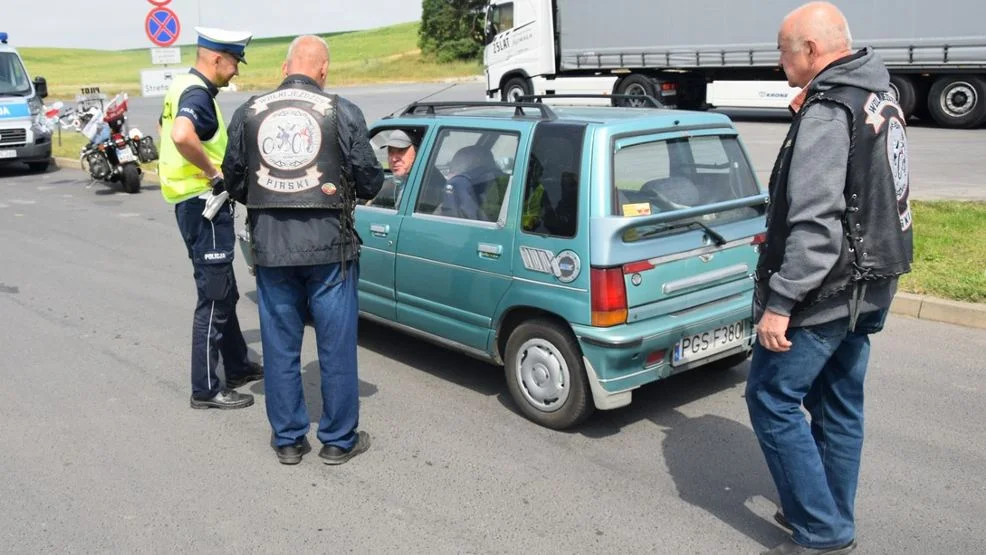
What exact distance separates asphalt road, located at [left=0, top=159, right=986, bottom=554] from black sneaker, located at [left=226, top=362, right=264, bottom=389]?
26 centimetres

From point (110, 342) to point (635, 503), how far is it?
411 centimetres

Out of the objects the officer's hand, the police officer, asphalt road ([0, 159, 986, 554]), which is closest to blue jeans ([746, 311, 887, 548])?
asphalt road ([0, 159, 986, 554])

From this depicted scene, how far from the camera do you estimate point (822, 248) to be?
123 inches

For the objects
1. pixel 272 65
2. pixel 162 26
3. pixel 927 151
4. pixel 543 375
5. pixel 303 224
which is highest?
pixel 272 65

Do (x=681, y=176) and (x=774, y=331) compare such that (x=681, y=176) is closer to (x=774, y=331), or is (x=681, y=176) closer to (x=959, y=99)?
(x=774, y=331)

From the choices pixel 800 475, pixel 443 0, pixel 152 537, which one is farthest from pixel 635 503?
pixel 443 0

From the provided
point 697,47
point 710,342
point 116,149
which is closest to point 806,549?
point 710,342

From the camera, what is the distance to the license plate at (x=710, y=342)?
4.82 meters

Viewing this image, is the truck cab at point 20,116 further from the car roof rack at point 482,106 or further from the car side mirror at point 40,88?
the car roof rack at point 482,106

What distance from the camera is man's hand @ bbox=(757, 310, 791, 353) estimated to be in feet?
10.6

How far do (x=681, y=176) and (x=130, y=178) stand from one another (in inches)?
428

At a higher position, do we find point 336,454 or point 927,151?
point 927,151

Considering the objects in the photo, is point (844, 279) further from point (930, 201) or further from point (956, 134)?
point (956, 134)

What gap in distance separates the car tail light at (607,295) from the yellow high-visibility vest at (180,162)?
2.08m
